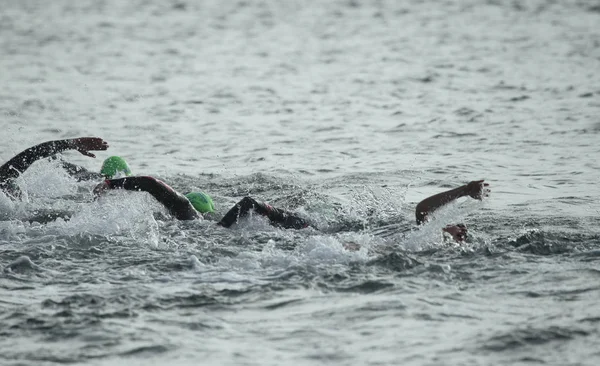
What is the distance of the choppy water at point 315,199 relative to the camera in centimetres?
750

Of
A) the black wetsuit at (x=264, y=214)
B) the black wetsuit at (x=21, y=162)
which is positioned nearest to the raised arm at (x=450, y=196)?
the black wetsuit at (x=264, y=214)

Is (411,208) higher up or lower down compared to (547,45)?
lower down

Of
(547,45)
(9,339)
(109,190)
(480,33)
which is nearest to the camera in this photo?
(9,339)

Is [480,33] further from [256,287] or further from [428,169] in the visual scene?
[256,287]

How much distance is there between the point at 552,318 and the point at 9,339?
14.5ft

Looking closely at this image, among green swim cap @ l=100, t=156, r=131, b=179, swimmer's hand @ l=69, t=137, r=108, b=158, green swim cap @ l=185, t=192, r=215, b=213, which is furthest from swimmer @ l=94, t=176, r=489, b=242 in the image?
green swim cap @ l=100, t=156, r=131, b=179

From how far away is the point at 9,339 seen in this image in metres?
7.43

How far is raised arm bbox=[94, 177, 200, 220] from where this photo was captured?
1032 centimetres

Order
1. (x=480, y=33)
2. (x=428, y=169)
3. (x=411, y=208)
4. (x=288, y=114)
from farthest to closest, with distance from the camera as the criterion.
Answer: (x=480, y=33) → (x=288, y=114) → (x=428, y=169) → (x=411, y=208)

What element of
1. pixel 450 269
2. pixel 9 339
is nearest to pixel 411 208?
pixel 450 269

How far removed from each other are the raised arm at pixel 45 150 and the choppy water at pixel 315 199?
436 millimetres

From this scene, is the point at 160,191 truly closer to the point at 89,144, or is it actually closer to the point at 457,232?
the point at 89,144

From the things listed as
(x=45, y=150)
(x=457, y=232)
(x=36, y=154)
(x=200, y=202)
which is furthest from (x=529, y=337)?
(x=36, y=154)

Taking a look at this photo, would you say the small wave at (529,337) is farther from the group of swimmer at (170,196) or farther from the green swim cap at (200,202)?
the green swim cap at (200,202)
